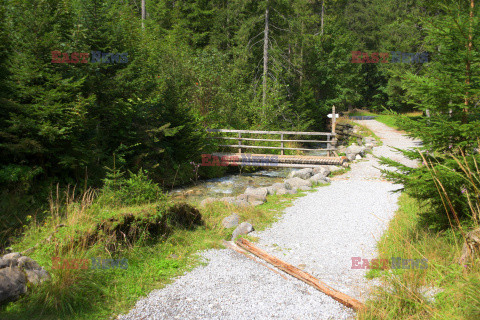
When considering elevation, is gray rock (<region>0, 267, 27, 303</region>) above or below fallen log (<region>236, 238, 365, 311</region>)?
above

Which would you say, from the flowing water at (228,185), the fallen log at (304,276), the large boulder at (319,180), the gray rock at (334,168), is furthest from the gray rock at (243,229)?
the gray rock at (334,168)

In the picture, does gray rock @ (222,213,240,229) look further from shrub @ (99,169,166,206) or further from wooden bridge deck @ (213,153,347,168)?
wooden bridge deck @ (213,153,347,168)

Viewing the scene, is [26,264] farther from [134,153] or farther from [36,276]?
[134,153]

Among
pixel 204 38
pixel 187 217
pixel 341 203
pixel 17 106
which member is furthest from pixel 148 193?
pixel 204 38

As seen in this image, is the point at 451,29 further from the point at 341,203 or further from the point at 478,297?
the point at 341,203

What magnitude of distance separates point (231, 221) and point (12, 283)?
12.2 feet

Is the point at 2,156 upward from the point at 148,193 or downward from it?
upward

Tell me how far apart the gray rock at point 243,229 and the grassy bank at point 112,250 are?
16 cm

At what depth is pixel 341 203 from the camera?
7871 mm

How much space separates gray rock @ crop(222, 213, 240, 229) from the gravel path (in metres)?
0.64

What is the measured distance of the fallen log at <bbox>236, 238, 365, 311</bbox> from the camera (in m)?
3.50

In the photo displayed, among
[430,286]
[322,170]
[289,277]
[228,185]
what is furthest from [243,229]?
[322,170]

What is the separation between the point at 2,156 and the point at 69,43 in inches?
128

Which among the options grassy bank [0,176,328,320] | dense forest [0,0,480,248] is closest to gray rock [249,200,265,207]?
grassy bank [0,176,328,320]
